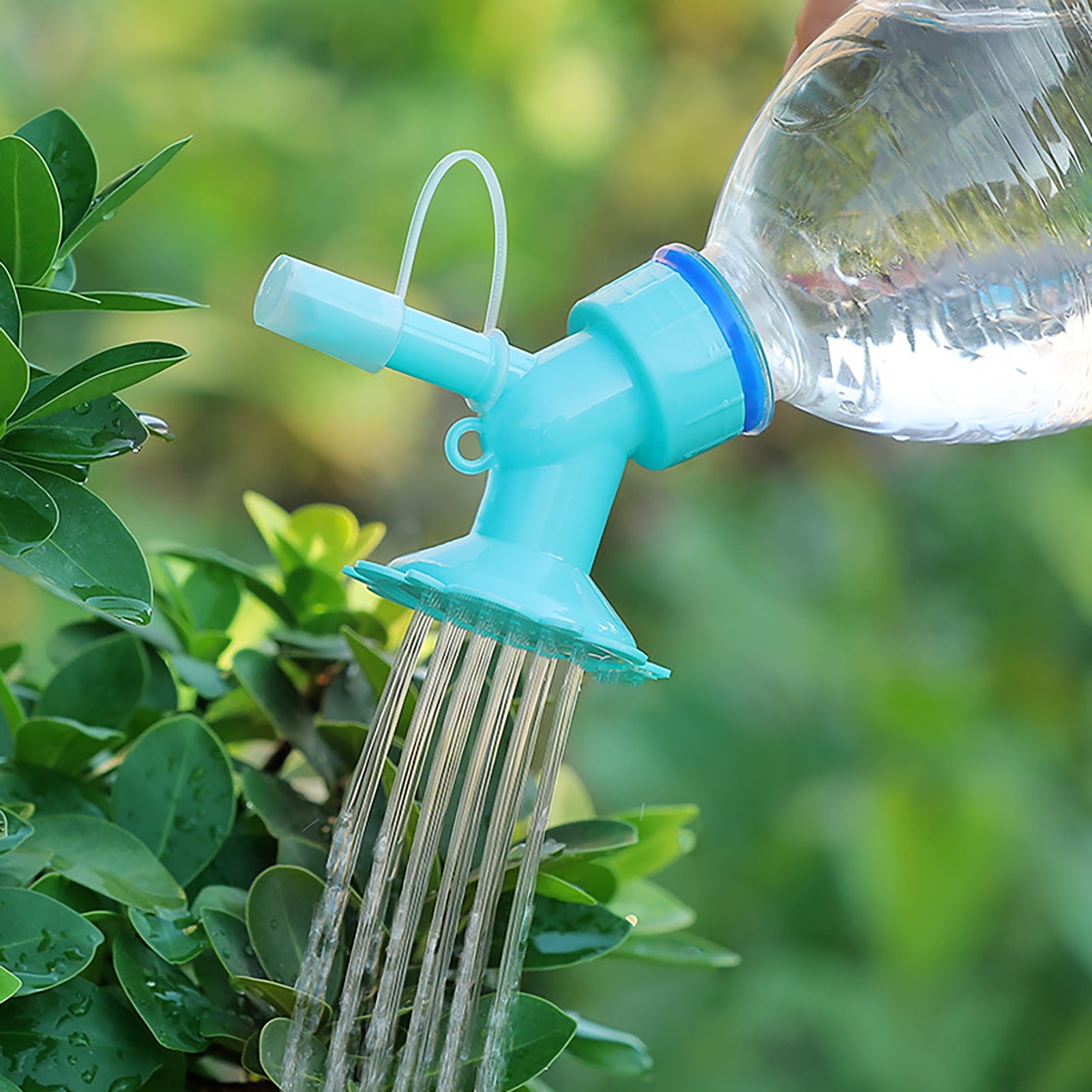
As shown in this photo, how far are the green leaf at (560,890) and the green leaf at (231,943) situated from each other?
0.08 m

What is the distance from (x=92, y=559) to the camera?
32cm

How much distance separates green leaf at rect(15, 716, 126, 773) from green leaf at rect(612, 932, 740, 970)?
18 cm

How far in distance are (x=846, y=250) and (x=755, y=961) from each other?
4.03 feet

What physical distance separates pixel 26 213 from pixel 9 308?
0.03 m

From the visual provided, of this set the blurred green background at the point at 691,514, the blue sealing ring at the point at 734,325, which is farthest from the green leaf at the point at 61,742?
the blurred green background at the point at 691,514

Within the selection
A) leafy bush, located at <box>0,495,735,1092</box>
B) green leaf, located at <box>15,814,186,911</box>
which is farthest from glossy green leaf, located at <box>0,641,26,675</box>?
green leaf, located at <box>15,814,186,911</box>

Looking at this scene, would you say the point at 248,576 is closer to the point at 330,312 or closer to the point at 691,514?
the point at 330,312

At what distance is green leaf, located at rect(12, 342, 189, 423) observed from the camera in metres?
0.31

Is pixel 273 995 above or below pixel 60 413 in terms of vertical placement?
below

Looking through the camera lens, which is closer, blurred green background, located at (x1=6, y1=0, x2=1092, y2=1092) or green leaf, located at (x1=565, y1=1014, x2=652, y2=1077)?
green leaf, located at (x1=565, y1=1014, x2=652, y2=1077)

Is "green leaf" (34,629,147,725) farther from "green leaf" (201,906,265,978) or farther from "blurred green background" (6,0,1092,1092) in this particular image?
"blurred green background" (6,0,1092,1092)

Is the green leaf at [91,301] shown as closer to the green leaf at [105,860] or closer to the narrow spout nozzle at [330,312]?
the narrow spout nozzle at [330,312]

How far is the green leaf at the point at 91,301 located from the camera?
312mm

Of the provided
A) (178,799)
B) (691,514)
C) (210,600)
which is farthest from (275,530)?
(691,514)
